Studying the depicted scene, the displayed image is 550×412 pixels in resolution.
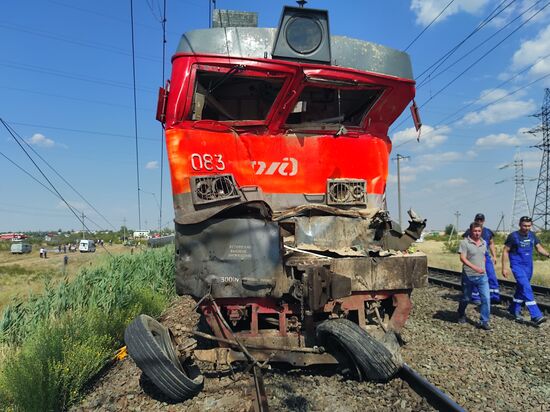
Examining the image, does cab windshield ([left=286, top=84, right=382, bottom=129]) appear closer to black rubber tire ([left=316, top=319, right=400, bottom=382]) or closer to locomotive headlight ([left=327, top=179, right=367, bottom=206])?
locomotive headlight ([left=327, top=179, right=367, bottom=206])

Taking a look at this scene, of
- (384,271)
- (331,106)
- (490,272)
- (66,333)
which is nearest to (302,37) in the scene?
(331,106)

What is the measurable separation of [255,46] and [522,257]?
6102 millimetres

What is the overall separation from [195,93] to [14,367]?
128 inches

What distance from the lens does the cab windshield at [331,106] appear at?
5.18 meters

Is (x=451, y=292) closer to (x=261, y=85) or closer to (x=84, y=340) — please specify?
(x=261, y=85)

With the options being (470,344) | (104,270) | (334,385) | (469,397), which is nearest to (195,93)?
(334,385)

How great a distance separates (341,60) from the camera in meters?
4.79

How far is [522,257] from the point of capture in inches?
296

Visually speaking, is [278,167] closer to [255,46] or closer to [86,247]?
[255,46]

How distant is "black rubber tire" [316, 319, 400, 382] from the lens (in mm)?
3850

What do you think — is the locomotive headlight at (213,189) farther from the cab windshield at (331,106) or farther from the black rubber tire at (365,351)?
the black rubber tire at (365,351)

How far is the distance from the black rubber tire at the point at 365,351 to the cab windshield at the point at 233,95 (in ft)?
8.72

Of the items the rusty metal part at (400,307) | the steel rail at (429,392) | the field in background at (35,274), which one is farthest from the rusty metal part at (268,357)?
the field in background at (35,274)

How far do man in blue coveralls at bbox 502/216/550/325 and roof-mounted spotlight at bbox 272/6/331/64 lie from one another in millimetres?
5286
